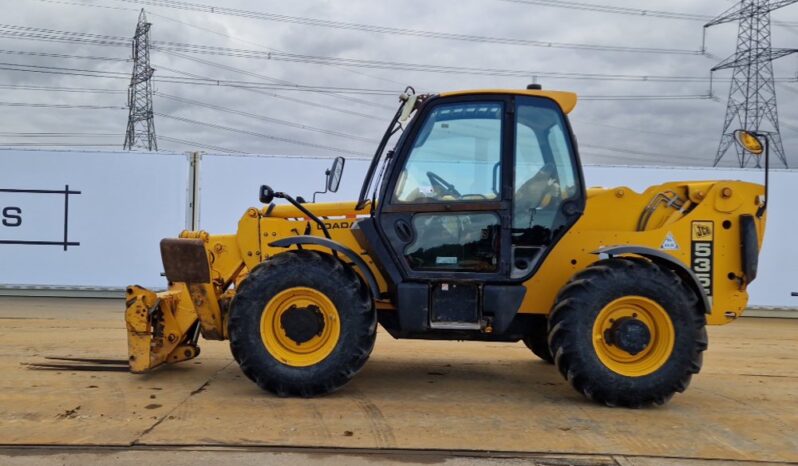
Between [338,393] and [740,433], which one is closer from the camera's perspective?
[740,433]

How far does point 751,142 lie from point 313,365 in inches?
143

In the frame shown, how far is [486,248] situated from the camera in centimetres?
519

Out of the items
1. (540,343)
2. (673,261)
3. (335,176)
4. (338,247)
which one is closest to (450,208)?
(338,247)

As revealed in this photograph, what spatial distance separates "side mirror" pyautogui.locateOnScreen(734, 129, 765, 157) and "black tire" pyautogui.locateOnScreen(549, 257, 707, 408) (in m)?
1.18

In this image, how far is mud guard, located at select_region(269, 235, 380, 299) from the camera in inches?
202

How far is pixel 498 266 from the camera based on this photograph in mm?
5160

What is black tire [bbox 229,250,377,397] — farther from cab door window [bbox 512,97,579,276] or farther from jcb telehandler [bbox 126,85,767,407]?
cab door window [bbox 512,97,579,276]

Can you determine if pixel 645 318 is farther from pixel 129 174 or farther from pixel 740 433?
pixel 129 174

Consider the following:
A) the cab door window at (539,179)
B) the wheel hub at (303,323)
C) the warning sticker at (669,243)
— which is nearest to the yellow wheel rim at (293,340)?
the wheel hub at (303,323)

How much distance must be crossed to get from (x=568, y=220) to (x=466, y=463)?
83.6 inches

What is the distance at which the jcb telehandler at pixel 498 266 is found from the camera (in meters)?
4.93

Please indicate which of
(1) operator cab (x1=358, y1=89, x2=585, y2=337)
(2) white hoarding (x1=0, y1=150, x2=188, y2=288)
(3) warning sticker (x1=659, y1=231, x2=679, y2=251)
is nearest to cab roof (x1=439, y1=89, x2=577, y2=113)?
(1) operator cab (x1=358, y1=89, x2=585, y2=337)

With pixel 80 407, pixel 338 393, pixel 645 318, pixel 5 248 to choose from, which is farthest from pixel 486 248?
pixel 5 248

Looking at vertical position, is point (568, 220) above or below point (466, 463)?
above
